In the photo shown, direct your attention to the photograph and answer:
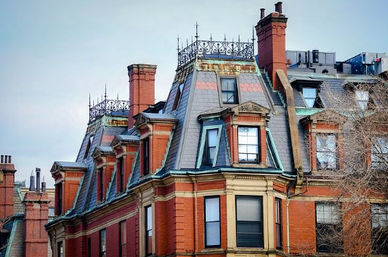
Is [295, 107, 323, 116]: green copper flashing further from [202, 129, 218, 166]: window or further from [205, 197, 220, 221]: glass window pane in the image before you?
[205, 197, 220, 221]: glass window pane

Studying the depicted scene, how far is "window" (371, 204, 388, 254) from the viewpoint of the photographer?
181 ft

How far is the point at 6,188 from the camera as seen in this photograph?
96750 mm

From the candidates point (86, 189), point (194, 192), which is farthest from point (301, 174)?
point (86, 189)

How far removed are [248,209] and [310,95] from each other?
386 inches

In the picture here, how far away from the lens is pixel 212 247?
187 feet

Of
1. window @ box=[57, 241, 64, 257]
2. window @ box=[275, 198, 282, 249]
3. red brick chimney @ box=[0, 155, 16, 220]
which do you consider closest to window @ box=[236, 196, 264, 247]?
window @ box=[275, 198, 282, 249]

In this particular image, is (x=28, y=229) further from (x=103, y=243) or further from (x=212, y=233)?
(x=212, y=233)

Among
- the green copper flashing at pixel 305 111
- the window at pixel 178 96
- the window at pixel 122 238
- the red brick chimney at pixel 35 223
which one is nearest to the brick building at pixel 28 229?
the red brick chimney at pixel 35 223

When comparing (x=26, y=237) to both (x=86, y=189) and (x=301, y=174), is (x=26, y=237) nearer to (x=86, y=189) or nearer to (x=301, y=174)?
(x=86, y=189)

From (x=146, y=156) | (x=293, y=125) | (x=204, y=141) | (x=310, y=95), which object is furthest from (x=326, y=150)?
(x=146, y=156)

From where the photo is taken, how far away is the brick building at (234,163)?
57.2m

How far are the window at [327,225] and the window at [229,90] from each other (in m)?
6.88

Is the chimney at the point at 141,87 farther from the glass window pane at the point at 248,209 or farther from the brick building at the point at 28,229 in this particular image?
the brick building at the point at 28,229

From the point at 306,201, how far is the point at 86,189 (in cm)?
1681
